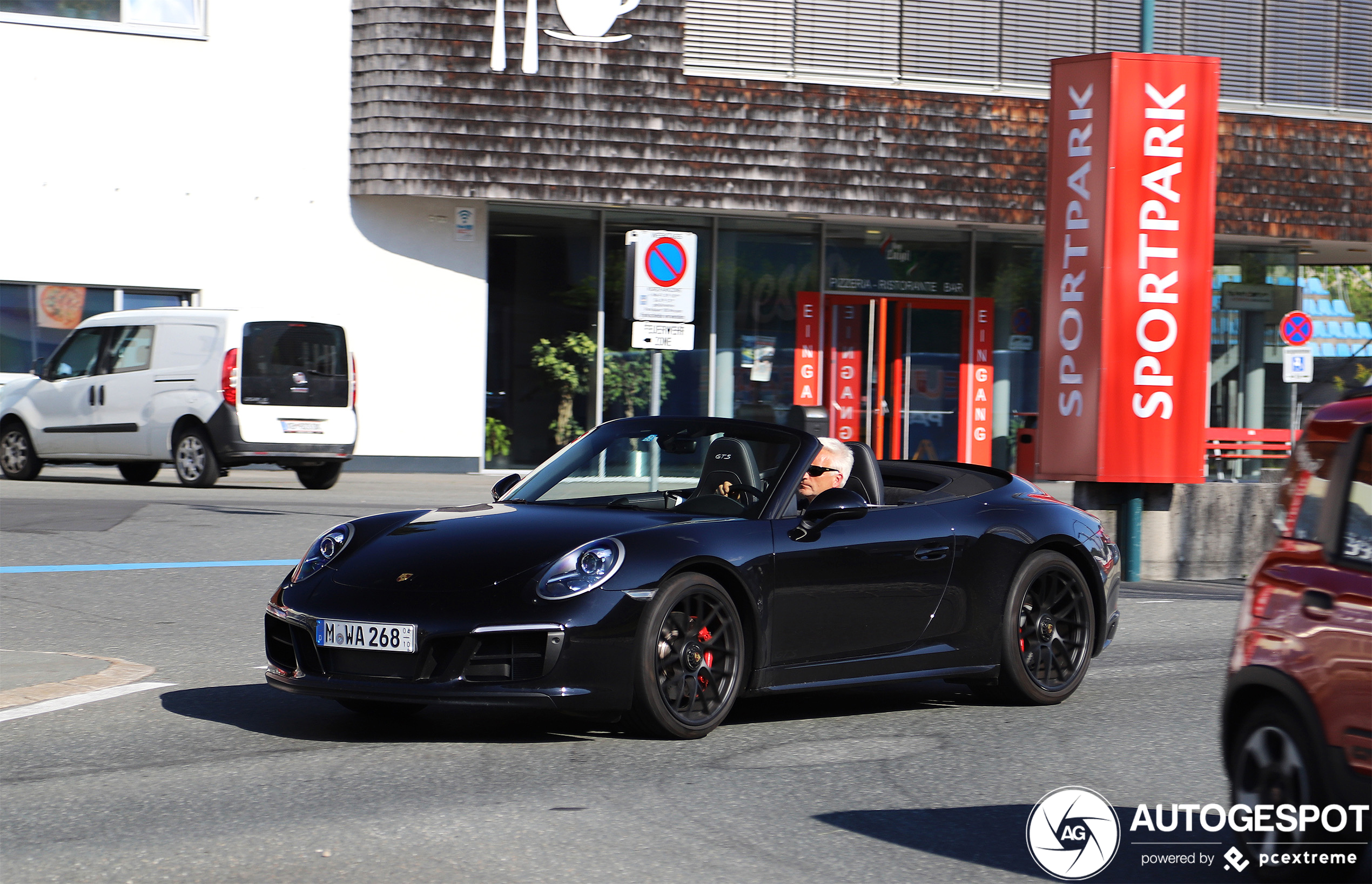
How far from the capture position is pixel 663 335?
544 inches

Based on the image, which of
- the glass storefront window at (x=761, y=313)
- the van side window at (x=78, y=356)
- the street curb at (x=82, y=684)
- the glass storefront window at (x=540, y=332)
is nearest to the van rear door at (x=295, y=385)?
the van side window at (x=78, y=356)

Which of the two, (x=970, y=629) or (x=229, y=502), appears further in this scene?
(x=229, y=502)

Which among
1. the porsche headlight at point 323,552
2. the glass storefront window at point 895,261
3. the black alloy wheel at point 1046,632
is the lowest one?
the black alloy wheel at point 1046,632

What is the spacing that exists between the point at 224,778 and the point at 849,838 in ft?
6.83

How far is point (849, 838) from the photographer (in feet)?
15.6

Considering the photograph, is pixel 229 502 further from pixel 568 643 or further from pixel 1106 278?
pixel 568 643

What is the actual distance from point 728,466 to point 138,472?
14.1 meters

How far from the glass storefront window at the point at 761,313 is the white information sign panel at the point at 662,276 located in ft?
31.4

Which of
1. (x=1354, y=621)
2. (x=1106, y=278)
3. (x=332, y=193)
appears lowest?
(x=1354, y=621)

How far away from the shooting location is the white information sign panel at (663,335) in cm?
1370

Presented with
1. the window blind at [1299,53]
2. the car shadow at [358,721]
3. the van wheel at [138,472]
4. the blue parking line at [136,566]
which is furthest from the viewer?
the window blind at [1299,53]

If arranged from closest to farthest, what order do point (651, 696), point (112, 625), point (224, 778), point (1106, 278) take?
point (224, 778) < point (651, 696) < point (112, 625) < point (1106, 278)

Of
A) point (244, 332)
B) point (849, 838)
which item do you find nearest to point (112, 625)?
point (849, 838)

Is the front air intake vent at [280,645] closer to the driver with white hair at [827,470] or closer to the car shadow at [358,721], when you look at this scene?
the car shadow at [358,721]
